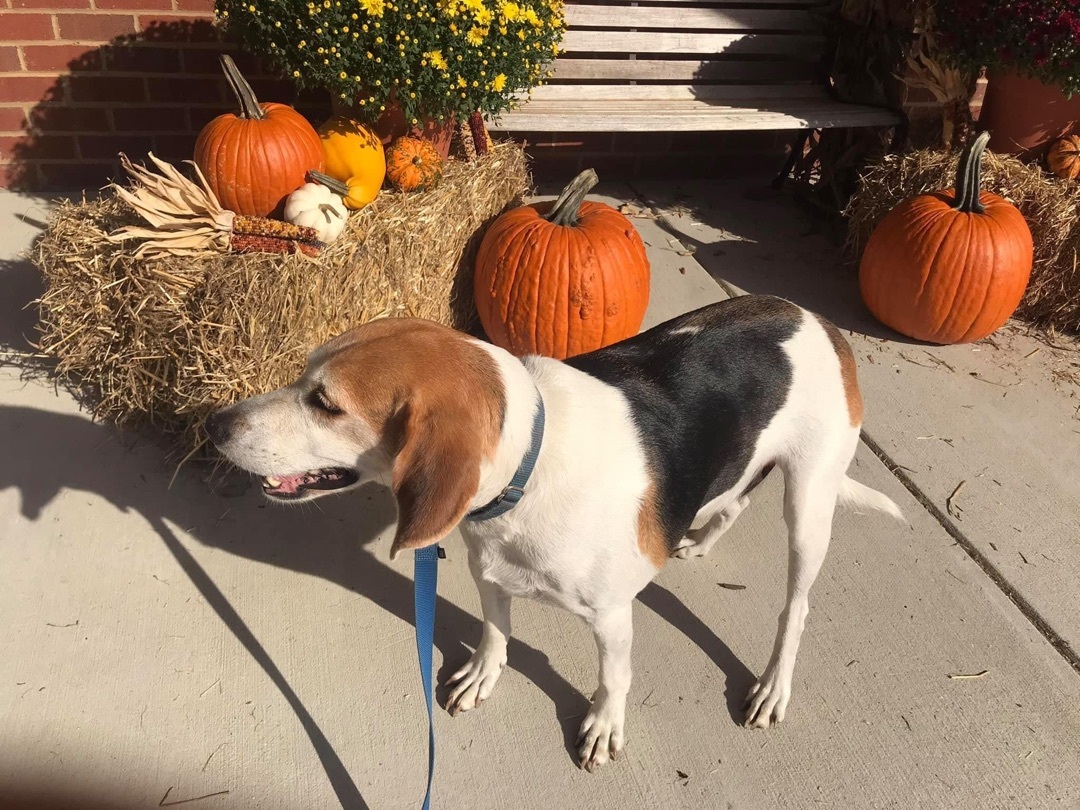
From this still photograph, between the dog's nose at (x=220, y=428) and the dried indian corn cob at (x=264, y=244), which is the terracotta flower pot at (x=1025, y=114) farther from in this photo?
the dog's nose at (x=220, y=428)

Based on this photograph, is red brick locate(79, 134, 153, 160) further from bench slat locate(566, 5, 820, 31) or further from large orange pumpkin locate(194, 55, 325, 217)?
bench slat locate(566, 5, 820, 31)

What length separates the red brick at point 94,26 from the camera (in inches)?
191

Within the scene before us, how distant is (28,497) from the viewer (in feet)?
10.7

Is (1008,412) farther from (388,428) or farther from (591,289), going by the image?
(388,428)

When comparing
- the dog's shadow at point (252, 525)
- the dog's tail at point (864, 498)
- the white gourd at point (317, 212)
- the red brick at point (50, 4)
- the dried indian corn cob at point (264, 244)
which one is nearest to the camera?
the dog's shadow at point (252, 525)

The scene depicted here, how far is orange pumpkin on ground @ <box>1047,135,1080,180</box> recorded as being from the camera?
4.78 m

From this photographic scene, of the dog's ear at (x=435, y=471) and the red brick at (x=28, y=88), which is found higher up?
the red brick at (x=28, y=88)

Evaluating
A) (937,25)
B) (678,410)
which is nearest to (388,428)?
(678,410)

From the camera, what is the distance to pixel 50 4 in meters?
4.79

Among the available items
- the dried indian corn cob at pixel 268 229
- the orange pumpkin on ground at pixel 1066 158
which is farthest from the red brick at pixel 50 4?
the orange pumpkin on ground at pixel 1066 158

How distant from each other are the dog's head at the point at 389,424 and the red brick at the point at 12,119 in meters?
4.16

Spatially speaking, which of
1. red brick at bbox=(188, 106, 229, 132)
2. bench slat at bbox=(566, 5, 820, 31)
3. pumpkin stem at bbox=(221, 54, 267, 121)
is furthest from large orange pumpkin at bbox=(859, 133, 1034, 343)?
red brick at bbox=(188, 106, 229, 132)

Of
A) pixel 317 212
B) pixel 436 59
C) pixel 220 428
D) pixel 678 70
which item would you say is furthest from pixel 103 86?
pixel 220 428

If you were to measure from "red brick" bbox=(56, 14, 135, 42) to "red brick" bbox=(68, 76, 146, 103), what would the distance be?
0.23 metres
